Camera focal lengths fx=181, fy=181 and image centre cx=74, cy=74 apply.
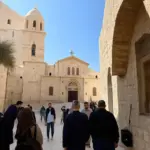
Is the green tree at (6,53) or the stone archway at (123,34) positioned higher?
the green tree at (6,53)

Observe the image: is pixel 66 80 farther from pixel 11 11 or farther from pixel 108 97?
pixel 108 97

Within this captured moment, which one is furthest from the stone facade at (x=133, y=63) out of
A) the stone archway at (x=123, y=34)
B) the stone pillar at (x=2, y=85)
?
the stone pillar at (x=2, y=85)

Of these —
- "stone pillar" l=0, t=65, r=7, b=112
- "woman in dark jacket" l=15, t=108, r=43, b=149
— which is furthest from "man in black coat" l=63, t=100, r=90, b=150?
"stone pillar" l=0, t=65, r=7, b=112

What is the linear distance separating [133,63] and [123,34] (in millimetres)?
833

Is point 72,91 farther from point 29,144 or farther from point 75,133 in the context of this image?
point 29,144

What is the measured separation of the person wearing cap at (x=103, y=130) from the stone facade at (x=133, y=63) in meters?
0.91

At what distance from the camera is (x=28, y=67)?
33750 millimetres

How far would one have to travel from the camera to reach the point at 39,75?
34375 millimetres

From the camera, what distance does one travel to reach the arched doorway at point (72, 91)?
3556 centimetres

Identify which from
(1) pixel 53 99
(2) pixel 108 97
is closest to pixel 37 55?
(1) pixel 53 99

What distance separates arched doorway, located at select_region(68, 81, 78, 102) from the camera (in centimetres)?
3556

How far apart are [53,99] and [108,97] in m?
27.8

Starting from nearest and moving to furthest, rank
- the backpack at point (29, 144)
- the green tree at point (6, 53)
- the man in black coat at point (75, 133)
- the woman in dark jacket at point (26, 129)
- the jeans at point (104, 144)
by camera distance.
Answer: the backpack at point (29, 144)
the woman in dark jacket at point (26, 129)
the man in black coat at point (75, 133)
the jeans at point (104, 144)
the green tree at point (6, 53)

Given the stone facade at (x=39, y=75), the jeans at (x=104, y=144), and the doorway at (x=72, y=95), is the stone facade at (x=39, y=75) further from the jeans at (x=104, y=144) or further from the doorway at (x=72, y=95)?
the jeans at (x=104, y=144)
